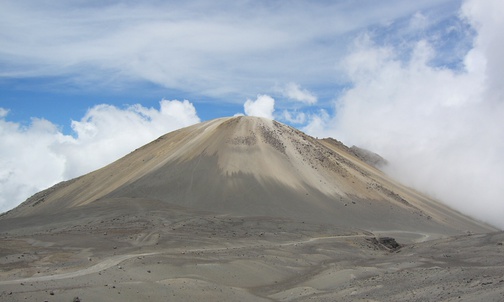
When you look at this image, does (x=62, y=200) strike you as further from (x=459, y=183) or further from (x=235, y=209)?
(x=459, y=183)

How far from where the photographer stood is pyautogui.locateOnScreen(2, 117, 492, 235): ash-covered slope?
159 ft

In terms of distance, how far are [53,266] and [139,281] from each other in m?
5.85

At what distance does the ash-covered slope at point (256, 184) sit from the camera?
4850 cm

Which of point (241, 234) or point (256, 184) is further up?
point (256, 184)

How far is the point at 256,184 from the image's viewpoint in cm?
5191

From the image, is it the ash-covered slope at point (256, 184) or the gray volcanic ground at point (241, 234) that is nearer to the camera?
the gray volcanic ground at point (241, 234)

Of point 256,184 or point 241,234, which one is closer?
point 241,234

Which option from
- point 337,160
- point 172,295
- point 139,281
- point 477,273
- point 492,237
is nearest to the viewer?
point 172,295

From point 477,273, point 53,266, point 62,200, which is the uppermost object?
point 62,200

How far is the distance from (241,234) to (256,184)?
17326 millimetres

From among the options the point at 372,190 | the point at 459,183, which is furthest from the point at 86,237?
the point at 459,183

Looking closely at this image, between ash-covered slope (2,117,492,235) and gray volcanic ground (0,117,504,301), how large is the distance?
8.2 inches

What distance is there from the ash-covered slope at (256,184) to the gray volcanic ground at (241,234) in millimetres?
208

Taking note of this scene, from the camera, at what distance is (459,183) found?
278 ft
